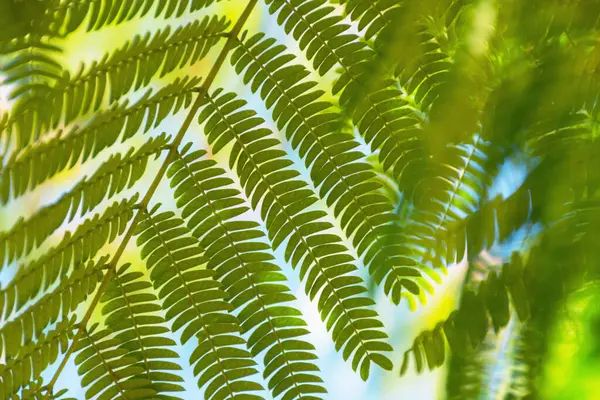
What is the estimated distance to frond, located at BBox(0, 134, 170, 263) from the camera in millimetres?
1074

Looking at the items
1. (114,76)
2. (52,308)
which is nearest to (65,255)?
(52,308)

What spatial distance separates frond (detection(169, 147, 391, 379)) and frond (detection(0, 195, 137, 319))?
119mm

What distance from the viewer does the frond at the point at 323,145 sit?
1.14 m

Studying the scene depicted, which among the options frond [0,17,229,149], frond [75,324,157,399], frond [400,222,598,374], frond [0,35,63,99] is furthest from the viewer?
frond [75,324,157,399]

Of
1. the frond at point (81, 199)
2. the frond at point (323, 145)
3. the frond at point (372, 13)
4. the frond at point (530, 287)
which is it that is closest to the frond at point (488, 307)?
the frond at point (530, 287)

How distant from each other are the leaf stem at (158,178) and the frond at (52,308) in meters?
0.02

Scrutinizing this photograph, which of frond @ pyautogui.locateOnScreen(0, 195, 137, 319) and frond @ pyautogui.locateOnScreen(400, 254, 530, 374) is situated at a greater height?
frond @ pyautogui.locateOnScreen(0, 195, 137, 319)

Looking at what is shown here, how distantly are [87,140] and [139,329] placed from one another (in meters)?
0.34

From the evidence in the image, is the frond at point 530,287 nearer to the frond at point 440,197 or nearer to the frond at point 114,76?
the frond at point 440,197

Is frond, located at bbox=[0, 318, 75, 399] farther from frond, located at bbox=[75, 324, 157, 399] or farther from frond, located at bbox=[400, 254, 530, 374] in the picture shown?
frond, located at bbox=[400, 254, 530, 374]

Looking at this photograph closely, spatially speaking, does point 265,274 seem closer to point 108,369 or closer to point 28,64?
point 108,369

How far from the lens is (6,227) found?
3.80 feet

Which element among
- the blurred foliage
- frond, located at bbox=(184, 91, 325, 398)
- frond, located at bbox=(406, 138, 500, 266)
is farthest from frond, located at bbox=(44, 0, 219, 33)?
frond, located at bbox=(406, 138, 500, 266)

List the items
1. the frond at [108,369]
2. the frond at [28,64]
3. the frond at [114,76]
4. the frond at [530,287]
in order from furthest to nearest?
the frond at [108,369] → the frond at [114,76] → the frond at [28,64] → the frond at [530,287]
